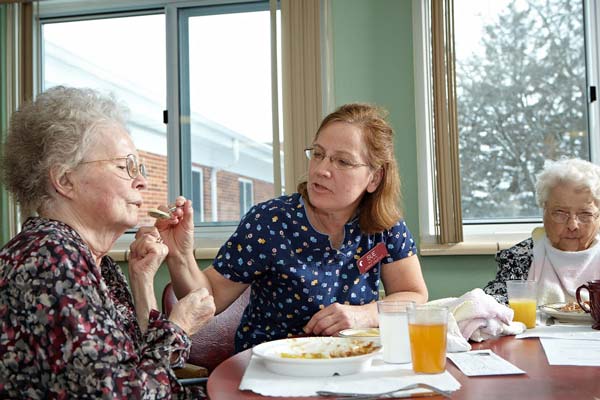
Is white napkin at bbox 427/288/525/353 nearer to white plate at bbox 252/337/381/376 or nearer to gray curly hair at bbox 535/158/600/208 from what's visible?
white plate at bbox 252/337/381/376

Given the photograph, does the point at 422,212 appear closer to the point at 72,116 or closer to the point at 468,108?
the point at 468,108

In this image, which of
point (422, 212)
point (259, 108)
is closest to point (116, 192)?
point (422, 212)

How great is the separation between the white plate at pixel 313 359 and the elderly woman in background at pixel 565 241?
3.93 ft

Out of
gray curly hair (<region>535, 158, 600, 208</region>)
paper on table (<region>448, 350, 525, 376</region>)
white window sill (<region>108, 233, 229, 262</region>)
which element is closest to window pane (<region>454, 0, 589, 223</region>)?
gray curly hair (<region>535, 158, 600, 208</region>)

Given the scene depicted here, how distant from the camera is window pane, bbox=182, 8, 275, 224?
13.0 ft

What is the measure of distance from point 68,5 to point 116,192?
307cm

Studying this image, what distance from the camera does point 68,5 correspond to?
161 inches

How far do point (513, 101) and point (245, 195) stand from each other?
5.27ft

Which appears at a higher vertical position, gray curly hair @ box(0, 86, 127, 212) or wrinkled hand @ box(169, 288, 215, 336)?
gray curly hair @ box(0, 86, 127, 212)

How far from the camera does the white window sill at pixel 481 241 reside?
337 cm

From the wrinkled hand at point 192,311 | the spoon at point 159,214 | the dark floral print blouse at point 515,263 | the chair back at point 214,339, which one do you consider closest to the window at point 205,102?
the chair back at point 214,339

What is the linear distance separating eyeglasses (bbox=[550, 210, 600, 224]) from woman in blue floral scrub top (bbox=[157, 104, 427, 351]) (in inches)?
27.1

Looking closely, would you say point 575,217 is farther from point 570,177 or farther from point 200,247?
point 200,247

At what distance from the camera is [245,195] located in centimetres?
401
